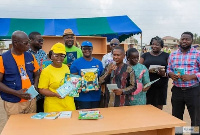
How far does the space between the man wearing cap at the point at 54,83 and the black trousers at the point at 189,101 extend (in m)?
1.91

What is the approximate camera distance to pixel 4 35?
333 inches

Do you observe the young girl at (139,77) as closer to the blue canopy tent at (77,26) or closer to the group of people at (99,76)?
the group of people at (99,76)

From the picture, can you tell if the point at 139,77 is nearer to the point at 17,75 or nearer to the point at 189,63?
the point at 189,63

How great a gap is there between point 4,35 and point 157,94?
7.18 meters

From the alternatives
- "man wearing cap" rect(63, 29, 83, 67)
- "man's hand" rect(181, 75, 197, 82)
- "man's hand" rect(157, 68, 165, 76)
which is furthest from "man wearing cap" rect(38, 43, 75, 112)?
"man's hand" rect(181, 75, 197, 82)

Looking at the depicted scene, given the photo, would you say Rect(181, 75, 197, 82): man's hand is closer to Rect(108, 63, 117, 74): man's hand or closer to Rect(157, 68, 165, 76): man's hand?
Rect(157, 68, 165, 76): man's hand

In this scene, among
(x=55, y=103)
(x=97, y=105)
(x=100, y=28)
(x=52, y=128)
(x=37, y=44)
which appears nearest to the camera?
(x=52, y=128)

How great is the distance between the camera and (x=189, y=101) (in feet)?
11.1

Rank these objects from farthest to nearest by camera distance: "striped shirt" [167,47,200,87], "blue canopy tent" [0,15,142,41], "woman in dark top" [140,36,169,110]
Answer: "blue canopy tent" [0,15,142,41], "woman in dark top" [140,36,169,110], "striped shirt" [167,47,200,87]

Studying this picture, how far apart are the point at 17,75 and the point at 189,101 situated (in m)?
2.77

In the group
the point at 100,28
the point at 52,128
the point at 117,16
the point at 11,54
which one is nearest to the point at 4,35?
the point at 100,28

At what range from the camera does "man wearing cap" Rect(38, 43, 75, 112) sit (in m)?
2.69

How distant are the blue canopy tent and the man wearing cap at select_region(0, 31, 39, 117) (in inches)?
252

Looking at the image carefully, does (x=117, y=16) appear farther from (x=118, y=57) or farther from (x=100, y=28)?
(x=118, y=57)
